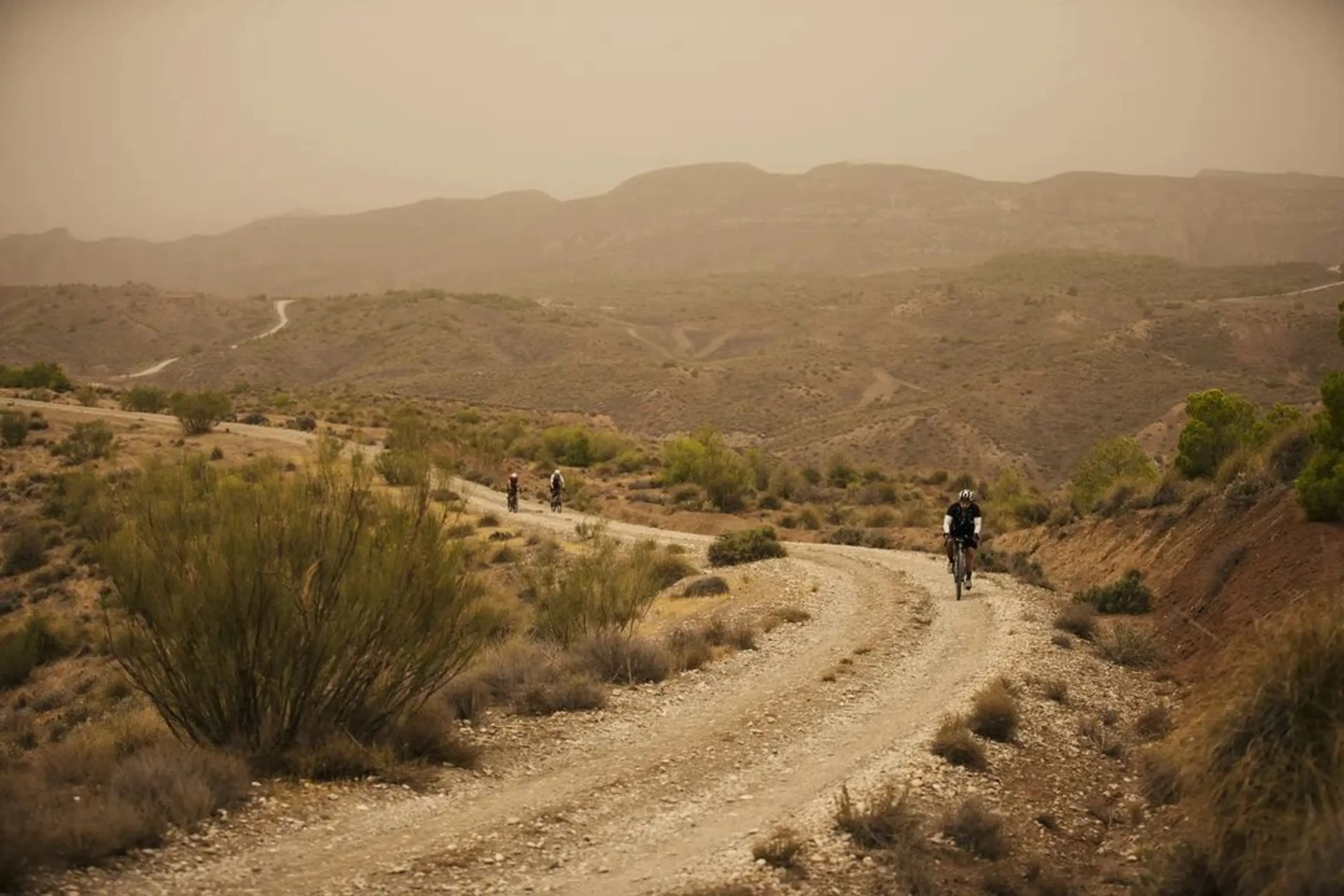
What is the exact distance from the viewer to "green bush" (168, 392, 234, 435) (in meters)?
51.3

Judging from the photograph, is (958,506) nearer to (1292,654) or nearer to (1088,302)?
(1292,654)

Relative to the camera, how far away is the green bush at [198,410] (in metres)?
51.3

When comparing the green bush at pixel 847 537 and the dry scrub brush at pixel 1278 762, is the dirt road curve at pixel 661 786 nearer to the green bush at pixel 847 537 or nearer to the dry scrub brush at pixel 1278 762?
the dry scrub brush at pixel 1278 762

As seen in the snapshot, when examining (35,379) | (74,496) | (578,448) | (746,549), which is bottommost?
(746,549)

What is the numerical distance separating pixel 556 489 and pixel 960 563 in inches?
819

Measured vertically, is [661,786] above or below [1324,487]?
below

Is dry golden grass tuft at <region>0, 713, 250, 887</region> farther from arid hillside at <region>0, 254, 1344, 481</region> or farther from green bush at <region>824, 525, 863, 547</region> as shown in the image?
arid hillside at <region>0, 254, 1344, 481</region>

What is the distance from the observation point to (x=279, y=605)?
11.0 meters

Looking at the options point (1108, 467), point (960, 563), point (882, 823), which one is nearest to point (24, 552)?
point (960, 563)

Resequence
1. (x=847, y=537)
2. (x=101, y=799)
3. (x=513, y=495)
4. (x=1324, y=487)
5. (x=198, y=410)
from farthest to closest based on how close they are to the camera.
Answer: (x=198, y=410) → (x=513, y=495) → (x=847, y=537) → (x=1324, y=487) → (x=101, y=799)

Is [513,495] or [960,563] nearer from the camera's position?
[960,563]

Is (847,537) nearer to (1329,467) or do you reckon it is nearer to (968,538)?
(968,538)

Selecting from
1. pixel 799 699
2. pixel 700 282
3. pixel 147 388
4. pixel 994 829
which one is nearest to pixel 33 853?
pixel 994 829

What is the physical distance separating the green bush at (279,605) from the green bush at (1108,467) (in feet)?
91.7
